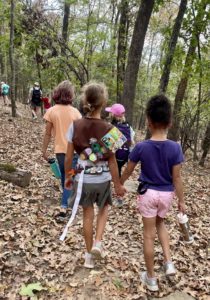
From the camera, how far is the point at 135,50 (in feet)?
28.1

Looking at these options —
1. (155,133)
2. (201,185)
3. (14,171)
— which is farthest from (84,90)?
(201,185)

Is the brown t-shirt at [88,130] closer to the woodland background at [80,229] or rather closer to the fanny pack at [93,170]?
the fanny pack at [93,170]

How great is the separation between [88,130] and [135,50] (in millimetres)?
5815

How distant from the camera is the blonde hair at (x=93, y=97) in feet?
11.4

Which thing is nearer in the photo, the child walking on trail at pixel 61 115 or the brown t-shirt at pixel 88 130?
the brown t-shirt at pixel 88 130

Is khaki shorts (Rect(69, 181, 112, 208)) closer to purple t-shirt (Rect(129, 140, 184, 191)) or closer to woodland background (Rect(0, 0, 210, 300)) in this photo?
purple t-shirt (Rect(129, 140, 184, 191))

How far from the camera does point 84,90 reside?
3.54m

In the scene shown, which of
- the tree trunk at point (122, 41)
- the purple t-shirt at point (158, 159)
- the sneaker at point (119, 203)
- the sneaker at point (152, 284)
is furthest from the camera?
the tree trunk at point (122, 41)

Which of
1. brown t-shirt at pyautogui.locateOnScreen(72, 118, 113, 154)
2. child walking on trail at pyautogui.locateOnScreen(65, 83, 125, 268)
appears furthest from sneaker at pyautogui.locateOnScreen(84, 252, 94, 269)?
brown t-shirt at pyautogui.locateOnScreen(72, 118, 113, 154)

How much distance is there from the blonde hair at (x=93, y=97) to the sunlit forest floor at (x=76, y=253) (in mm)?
2072

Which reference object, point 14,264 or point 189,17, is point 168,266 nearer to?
point 14,264

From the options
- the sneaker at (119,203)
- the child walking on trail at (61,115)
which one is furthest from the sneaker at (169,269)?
the sneaker at (119,203)

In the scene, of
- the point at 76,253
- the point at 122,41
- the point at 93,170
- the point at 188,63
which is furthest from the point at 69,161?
the point at 122,41

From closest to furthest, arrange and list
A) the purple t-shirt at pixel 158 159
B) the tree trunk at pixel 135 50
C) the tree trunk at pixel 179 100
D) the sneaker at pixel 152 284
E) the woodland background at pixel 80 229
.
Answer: the purple t-shirt at pixel 158 159, the sneaker at pixel 152 284, the woodland background at pixel 80 229, the tree trunk at pixel 135 50, the tree trunk at pixel 179 100
